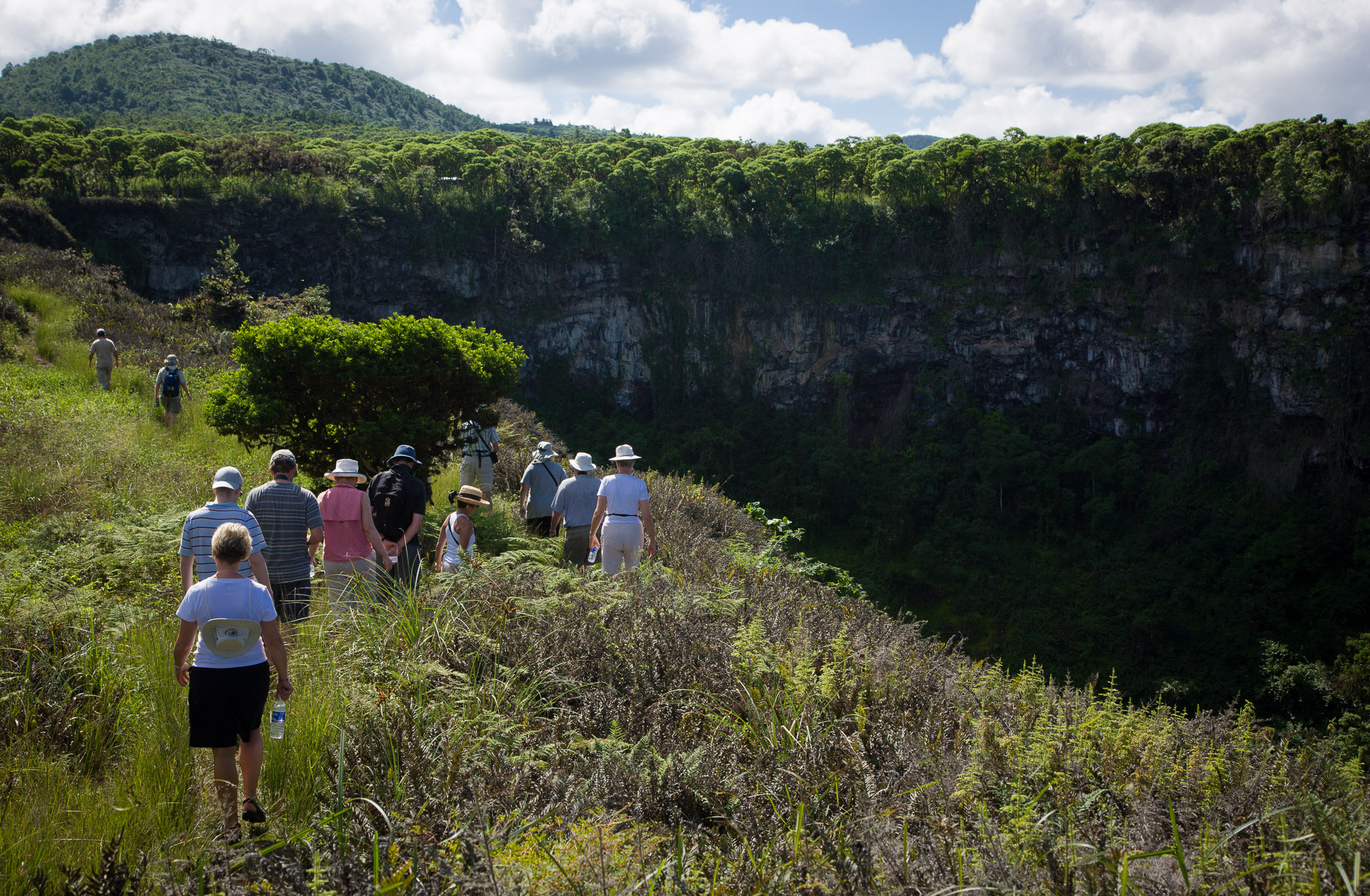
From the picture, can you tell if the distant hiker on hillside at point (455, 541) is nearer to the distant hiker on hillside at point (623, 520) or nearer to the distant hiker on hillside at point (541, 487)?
the distant hiker on hillside at point (623, 520)

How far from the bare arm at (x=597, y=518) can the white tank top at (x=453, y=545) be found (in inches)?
36.8

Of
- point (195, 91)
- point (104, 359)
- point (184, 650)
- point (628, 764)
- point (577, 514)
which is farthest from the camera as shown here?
point (195, 91)

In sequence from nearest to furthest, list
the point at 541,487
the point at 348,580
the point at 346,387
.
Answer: the point at 348,580
the point at 541,487
the point at 346,387

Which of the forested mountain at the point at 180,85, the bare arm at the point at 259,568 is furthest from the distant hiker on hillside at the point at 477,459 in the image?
the forested mountain at the point at 180,85

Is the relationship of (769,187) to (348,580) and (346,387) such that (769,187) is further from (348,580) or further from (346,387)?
(348,580)

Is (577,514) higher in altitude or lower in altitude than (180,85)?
lower

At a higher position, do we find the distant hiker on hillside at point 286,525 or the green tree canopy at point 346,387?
the green tree canopy at point 346,387

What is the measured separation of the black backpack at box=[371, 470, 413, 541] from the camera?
Result: 18.1 ft

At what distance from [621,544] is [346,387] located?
12.3ft

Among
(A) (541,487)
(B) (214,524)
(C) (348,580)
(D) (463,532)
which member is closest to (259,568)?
(B) (214,524)

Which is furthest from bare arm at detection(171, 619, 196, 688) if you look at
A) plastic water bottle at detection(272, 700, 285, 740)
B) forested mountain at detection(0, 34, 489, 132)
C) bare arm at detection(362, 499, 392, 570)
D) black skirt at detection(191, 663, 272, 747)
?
forested mountain at detection(0, 34, 489, 132)

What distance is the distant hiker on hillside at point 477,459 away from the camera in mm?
8656

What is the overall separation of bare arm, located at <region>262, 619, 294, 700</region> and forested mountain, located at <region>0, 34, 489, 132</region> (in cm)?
7161

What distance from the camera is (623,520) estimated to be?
5.79m
